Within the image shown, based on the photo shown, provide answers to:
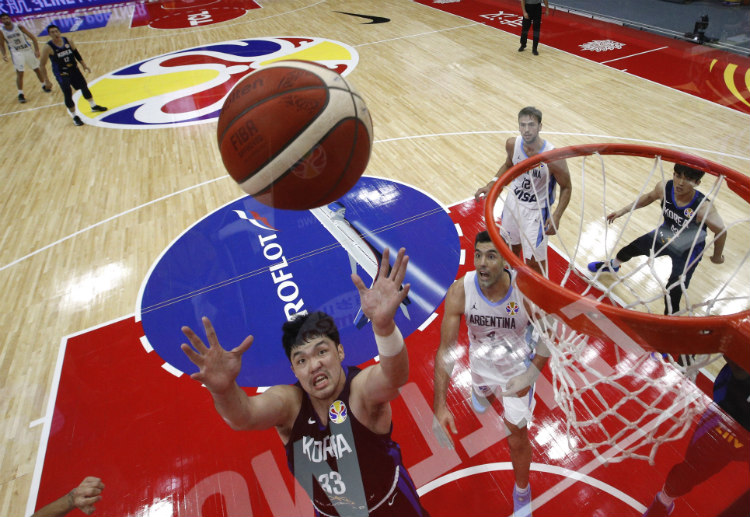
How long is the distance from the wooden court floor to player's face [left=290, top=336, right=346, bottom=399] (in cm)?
237

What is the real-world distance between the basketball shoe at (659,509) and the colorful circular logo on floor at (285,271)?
197 cm

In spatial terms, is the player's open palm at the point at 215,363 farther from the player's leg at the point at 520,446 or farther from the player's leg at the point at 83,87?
the player's leg at the point at 83,87

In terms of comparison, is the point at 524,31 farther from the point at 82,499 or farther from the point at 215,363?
the point at 82,499

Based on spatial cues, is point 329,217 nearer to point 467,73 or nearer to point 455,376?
point 455,376

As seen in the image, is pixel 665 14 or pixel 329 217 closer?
pixel 329 217

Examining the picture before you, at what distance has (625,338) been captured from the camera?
1.66m

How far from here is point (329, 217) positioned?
5.18 meters

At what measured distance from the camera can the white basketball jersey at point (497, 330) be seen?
2.64m

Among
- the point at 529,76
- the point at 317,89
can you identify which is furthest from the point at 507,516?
the point at 529,76

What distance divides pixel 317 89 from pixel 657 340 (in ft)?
5.49

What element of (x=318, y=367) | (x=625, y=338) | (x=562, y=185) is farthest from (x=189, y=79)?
(x=625, y=338)

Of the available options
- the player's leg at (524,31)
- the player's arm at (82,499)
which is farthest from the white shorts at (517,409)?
the player's leg at (524,31)

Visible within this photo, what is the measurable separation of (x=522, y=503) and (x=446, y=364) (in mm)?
934

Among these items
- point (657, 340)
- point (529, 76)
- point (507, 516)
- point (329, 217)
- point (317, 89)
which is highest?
point (317, 89)
